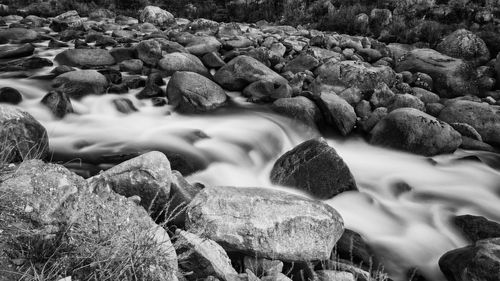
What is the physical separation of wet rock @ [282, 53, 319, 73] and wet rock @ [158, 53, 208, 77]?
2672mm

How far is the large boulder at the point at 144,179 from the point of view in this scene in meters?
4.29

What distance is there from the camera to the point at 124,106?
8969 mm

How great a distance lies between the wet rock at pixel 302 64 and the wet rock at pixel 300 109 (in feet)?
8.39

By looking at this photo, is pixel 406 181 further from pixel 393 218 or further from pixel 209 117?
pixel 209 117

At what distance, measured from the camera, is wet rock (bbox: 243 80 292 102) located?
10.0 metres

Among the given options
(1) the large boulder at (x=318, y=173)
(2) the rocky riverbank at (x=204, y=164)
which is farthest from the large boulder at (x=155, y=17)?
(1) the large boulder at (x=318, y=173)

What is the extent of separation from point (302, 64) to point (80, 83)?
619cm

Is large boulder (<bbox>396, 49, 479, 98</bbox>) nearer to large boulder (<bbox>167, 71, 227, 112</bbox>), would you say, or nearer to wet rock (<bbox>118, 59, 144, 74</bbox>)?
large boulder (<bbox>167, 71, 227, 112</bbox>)

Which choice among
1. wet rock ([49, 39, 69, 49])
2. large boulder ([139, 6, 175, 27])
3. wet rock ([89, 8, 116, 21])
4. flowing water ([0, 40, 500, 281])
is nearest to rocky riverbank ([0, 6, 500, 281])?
wet rock ([49, 39, 69, 49])

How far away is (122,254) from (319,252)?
227 centimetres

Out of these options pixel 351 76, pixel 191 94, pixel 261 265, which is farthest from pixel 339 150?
pixel 261 265

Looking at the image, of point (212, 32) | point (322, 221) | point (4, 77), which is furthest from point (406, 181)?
point (212, 32)

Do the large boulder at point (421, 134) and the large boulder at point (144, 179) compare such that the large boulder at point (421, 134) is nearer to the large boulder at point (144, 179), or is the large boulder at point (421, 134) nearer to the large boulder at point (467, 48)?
the large boulder at point (144, 179)

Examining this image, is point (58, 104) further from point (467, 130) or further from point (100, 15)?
point (100, 15)
